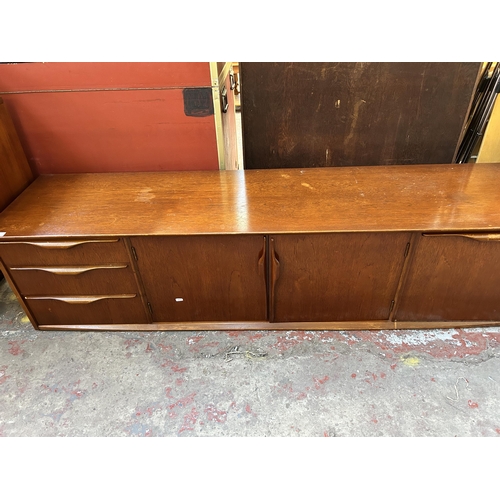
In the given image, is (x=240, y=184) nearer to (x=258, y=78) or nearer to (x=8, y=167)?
(x=258, y=78)

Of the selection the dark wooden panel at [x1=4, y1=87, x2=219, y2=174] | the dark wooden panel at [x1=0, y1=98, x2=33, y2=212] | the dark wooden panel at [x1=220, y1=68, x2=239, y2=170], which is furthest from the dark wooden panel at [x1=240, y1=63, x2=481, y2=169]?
the dark wooden panel at [x1=0, y1=98, x2=33, y2=212]

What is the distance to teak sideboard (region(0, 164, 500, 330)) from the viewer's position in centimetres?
143

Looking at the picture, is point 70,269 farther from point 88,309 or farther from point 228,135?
point 228,135

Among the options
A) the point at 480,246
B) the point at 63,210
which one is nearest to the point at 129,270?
the point at 63,210

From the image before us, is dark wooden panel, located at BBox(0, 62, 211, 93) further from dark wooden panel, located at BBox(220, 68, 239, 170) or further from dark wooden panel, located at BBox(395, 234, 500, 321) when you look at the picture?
dark wooden panel, located at BBox(395, 234, 500, 321)

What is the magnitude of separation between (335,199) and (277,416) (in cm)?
93

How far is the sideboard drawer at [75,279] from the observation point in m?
1.54

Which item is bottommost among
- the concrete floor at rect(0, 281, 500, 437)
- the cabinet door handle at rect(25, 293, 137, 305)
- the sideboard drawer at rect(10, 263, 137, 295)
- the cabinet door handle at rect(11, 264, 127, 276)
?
the concrete floor at rect(0, 281, 500, 437)

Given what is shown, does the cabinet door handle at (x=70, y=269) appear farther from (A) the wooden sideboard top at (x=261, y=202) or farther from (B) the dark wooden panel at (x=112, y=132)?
(B) the dark wooden panel at (x=112, y=132)

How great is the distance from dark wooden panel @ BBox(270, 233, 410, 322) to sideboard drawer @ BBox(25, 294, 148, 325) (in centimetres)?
67

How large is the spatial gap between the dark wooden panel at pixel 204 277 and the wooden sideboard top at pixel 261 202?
75mm

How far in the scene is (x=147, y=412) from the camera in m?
1.47

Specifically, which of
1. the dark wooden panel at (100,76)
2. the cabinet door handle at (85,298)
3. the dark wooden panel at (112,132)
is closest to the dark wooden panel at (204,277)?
the cabinet door handle at (85,298)

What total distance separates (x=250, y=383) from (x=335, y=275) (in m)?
0.59
